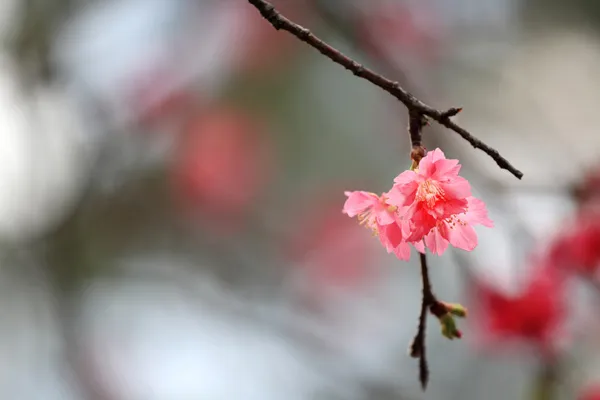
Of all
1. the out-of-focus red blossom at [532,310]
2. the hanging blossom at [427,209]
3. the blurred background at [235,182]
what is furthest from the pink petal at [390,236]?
the blurred background at [235,182]

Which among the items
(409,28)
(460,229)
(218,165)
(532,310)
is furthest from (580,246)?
(218,165)

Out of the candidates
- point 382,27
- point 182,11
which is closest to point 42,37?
point 182,11

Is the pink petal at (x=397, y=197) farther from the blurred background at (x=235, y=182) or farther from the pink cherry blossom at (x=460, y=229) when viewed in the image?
the blurred background at (x=235, y=182)

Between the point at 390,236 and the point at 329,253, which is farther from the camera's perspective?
the point at 329,253

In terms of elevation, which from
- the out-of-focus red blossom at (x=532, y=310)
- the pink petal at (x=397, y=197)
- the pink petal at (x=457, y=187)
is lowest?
the pink petal at (x=397, y=197)

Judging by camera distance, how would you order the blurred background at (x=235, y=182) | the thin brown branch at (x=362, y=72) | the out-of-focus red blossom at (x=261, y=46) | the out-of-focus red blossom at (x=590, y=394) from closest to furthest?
the thin brown branch at (x=362, y=72) → the out-of-focus red blossom at (x=590, y=394) → the blurred background at (x=235, y=182) → the out-of-focus red blossom at (x=261, y=46)

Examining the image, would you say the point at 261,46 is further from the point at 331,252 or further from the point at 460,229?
the point at 460,229
